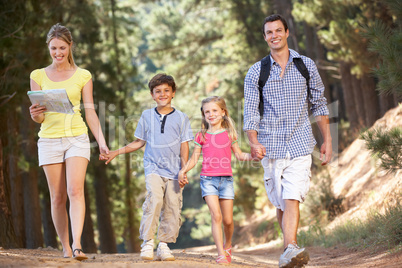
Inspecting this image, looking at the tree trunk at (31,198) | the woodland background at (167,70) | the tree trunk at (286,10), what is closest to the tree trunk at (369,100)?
the woodland background at (167,70)

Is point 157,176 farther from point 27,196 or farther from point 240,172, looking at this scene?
point 240,172

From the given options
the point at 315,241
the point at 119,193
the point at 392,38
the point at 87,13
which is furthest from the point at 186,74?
the point at 392,38

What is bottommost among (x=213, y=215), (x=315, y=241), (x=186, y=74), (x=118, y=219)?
(x=118, y=219)

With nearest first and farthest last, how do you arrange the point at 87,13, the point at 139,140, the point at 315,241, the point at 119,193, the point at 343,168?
the point at 139,140 → the point at 315,241 → the point at 343,168 → the point at 87,13 → the point at 119,193

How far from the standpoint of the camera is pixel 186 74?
29.8 meters

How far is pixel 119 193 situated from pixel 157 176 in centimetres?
2236

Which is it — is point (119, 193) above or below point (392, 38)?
below

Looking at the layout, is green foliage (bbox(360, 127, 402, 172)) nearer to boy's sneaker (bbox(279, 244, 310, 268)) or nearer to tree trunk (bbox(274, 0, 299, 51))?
boy's sneaker (bbox(279, 244, 310, 268))

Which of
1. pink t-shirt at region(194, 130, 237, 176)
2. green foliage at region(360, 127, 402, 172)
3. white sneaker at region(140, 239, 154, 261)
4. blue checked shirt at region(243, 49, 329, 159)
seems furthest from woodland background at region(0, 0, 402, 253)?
white sneaker at region(140, 239, 154, 261)

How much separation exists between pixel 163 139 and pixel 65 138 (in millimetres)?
1115

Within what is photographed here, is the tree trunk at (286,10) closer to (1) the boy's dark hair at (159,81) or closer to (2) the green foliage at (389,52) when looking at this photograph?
(2) the green foliage at (389,52)

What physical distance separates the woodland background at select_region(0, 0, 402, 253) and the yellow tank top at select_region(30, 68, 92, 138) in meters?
3.63

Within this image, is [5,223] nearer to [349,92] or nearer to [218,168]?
[218,168]

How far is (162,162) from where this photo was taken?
6293 mm
